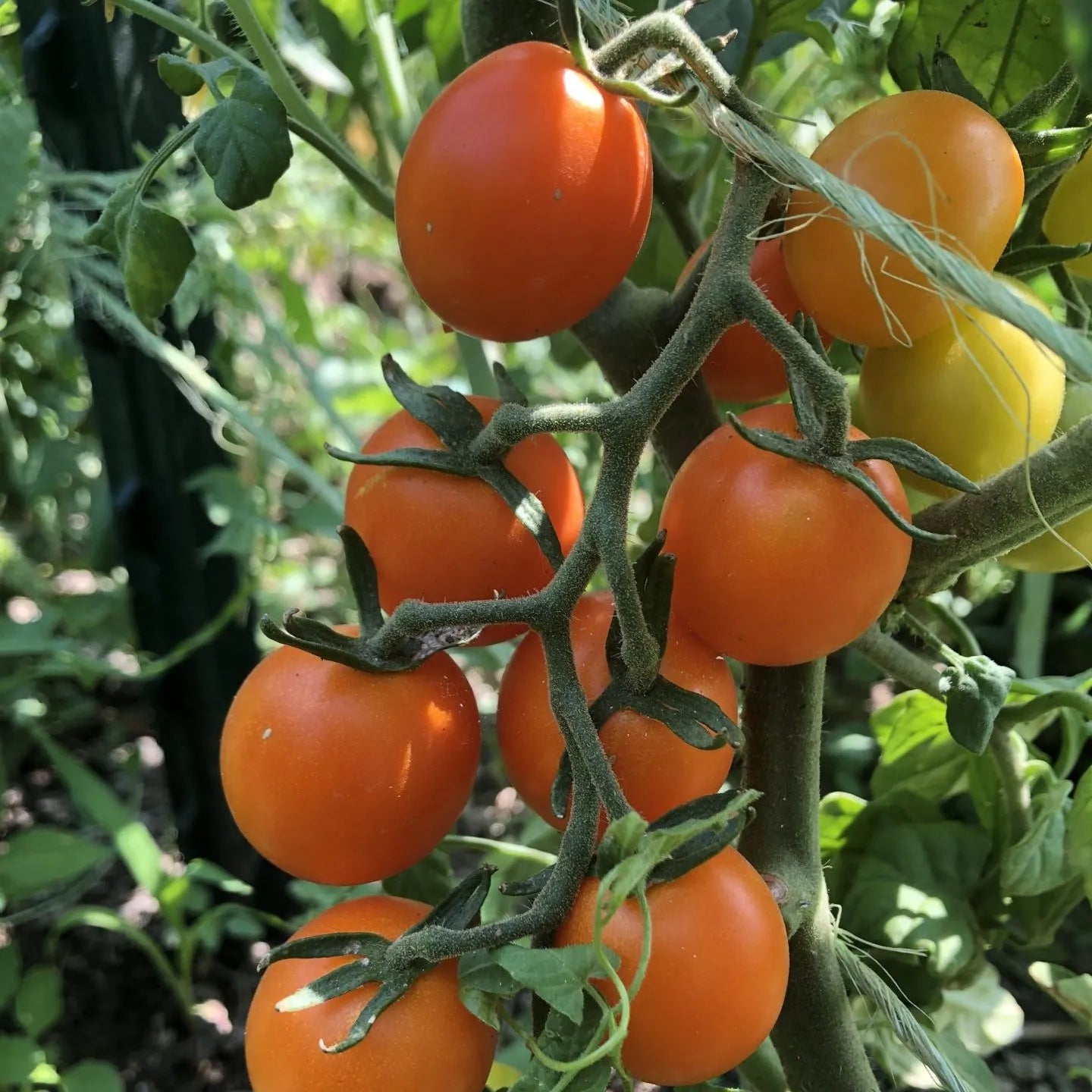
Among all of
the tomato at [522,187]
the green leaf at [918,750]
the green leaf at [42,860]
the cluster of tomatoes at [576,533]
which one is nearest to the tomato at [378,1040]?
the cluster of tomatoes at [576,533]

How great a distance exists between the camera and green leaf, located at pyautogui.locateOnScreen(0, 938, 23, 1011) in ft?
2.47

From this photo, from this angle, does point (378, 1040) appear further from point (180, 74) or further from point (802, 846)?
A: point (180, 74)

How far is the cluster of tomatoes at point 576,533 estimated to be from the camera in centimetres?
32

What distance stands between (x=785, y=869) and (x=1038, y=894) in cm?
24

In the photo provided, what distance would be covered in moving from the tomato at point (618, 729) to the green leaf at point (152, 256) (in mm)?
220

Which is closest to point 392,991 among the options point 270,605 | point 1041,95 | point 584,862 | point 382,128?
point 584,862

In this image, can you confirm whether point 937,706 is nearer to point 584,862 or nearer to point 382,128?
point 584,862

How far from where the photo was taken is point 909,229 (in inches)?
10.7

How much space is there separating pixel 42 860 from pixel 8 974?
0.10 m

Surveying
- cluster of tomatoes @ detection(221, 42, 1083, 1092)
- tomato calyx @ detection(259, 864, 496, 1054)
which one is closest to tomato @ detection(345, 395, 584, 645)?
cluster of tomatoes @ detection(221, 42, 1083, 1092)

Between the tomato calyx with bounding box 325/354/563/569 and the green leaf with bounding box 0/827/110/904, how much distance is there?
0.53m

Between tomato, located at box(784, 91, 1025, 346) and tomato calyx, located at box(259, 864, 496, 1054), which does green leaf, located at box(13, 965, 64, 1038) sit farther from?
tomato, located at box(784, 91, 1025, 346)

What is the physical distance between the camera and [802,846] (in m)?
0.44

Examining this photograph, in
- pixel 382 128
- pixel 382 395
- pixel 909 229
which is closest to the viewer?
pixel 909 229
